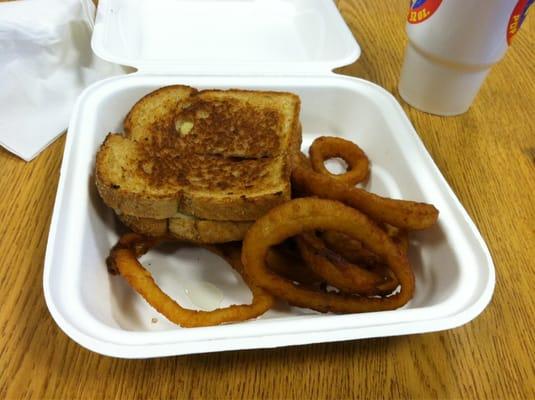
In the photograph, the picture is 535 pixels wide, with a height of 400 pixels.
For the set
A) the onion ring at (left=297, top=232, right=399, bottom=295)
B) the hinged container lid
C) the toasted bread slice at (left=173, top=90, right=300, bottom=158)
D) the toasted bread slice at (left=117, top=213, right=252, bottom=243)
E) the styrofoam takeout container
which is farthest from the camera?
the hinged container lid

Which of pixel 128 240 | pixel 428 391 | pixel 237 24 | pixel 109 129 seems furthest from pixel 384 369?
pixel 237 24

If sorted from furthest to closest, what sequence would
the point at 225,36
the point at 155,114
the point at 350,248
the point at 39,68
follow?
the point at 225,36 < the point at 39,68 < the point at 155,114 < the point at 350,248

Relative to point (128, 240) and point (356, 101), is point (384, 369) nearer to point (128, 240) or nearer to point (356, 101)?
point (128, 240)

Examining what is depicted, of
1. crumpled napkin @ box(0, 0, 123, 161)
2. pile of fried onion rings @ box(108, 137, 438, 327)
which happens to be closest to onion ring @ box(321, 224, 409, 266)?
pile of fried onion rings @ box(108, 137, 438, 327)

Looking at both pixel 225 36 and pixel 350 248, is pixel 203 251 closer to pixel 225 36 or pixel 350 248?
pixel 350 248

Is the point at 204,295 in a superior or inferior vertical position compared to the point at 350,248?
inferior

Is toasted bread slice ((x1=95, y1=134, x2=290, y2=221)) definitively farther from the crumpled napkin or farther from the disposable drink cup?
the disposable drink cup

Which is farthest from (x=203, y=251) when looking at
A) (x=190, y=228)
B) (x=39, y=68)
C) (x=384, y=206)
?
(x=39, y=68)
